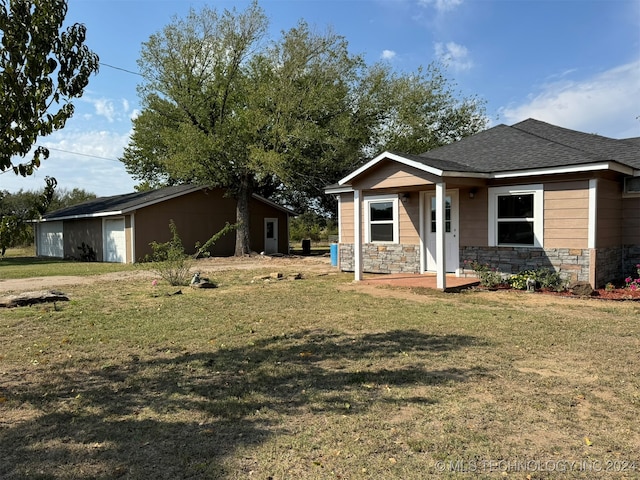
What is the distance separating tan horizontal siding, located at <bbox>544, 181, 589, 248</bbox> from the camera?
9.12 metres

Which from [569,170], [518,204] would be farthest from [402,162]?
[569,170]

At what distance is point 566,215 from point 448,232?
8.97 ft

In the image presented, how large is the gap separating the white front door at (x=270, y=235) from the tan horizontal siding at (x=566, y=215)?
18.4m

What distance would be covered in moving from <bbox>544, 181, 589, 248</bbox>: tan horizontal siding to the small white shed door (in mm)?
17984

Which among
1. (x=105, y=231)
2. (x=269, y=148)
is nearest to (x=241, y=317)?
(x=269, y=148)

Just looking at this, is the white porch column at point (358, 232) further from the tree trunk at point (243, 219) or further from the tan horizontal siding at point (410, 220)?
the tree trunk at point (243, 219)

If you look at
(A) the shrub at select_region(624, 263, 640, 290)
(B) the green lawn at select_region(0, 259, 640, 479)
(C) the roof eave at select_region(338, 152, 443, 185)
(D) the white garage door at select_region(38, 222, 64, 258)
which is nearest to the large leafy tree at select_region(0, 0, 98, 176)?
(B) the green lawn at select_region(0, 259, 640, 479)

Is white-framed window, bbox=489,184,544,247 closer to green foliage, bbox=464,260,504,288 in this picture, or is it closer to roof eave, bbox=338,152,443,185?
green foliage, bbox=464,260,504,288

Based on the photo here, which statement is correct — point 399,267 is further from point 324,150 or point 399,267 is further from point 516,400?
point 324,150

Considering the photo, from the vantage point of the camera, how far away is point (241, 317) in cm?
720

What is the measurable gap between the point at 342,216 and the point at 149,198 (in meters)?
12.0

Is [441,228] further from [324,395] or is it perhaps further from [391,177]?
[324,395]

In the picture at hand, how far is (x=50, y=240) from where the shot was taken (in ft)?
91.0

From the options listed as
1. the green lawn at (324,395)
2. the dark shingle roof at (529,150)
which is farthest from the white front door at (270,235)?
the green lawn at (324,395)
